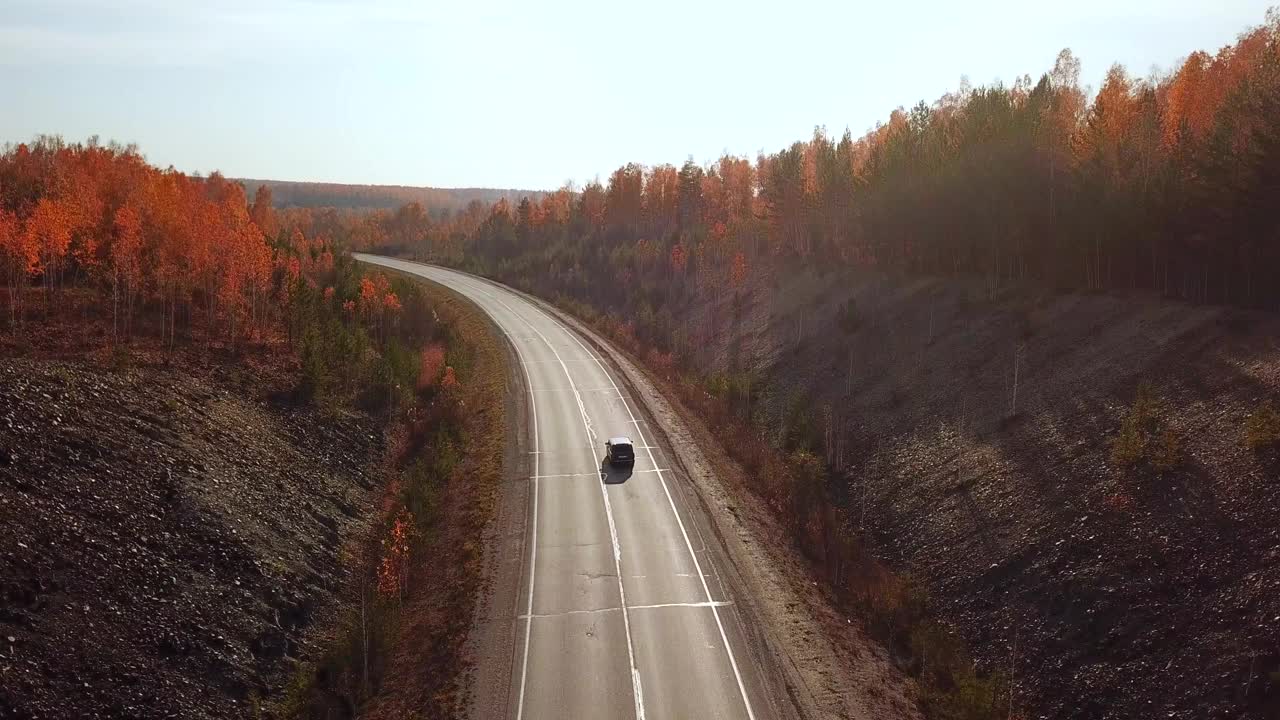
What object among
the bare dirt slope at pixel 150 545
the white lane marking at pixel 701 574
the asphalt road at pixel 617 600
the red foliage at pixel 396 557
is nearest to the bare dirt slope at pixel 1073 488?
the white lane marking at pixel 701 574

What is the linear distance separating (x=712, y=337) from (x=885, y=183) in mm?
18834

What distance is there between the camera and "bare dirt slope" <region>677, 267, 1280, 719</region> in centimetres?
2044

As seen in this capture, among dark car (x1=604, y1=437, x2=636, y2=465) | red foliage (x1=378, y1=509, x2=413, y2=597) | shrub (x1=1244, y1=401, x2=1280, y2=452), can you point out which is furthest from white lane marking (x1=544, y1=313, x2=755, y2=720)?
shrub (x1=1244, y1=401, x2=1280, y2=452)

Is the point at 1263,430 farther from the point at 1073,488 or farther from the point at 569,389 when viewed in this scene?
the point at 569,389

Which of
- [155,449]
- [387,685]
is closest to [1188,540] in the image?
[387,685]

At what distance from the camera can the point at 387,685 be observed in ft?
74.6

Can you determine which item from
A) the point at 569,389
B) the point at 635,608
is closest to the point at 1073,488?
the point at 635,608

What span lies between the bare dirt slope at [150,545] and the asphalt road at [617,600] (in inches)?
295

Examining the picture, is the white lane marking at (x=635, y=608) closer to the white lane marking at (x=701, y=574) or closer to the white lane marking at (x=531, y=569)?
the white lane marking at (x=701, y=574)

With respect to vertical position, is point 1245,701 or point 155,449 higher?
point 155,449

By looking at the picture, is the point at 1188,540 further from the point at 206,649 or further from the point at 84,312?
the point at 84,312

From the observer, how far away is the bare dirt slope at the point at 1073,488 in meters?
20.4

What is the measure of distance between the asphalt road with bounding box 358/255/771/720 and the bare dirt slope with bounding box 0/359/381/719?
749cm

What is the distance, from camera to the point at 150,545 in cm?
2377
